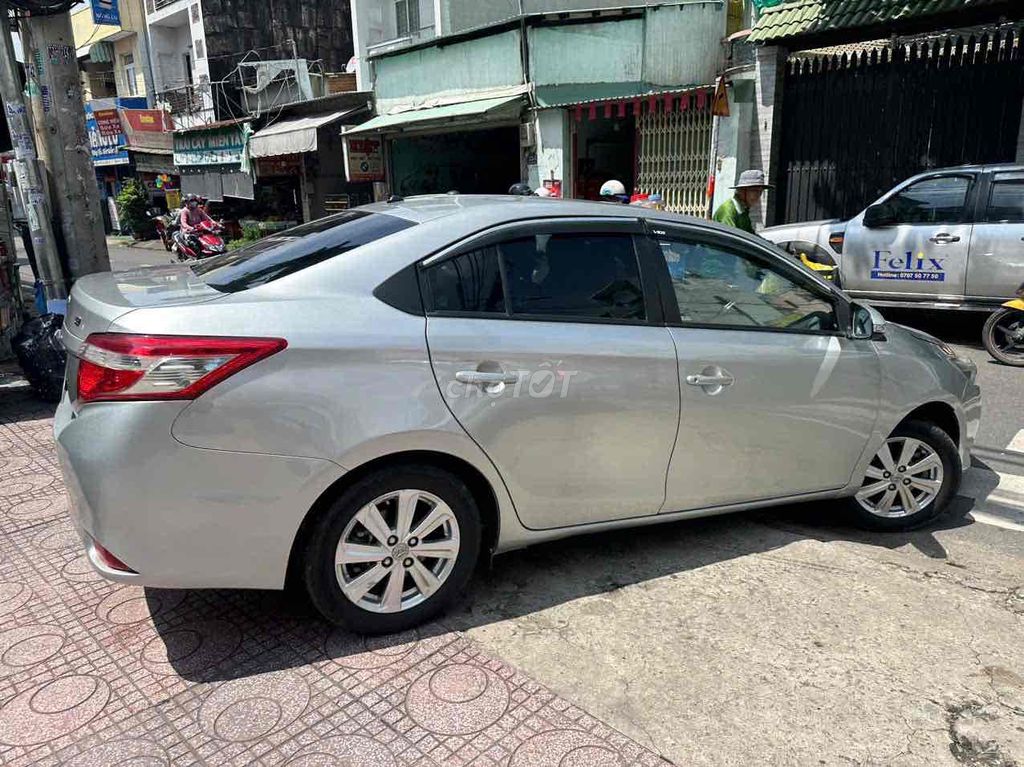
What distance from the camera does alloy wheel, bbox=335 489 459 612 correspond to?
9.29 feet

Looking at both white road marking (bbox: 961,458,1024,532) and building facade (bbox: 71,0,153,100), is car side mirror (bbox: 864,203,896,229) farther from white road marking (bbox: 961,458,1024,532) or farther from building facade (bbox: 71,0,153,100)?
building facade (bbox: 71,0,153,100)

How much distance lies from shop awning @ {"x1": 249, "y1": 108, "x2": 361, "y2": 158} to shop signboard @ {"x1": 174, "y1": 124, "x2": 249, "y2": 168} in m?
0.99

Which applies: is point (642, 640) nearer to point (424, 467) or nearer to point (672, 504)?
point (672, 504)

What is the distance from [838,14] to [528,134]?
5470 mm

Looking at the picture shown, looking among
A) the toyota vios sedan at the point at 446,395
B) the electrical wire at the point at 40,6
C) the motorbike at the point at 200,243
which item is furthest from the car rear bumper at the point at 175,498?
the motorbike at the point at 200,243

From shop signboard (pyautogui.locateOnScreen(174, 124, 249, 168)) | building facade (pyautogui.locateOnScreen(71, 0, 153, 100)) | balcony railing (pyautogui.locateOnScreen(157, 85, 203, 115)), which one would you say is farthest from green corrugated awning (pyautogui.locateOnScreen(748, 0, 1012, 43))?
building facade (pyautogui.locateOnScreen(71, 0, 153, 100))

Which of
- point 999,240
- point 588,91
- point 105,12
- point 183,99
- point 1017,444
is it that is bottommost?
point 1017,444

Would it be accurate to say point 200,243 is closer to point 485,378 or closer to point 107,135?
point 485,378

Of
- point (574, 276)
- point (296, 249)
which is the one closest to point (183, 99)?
point (296, 249)

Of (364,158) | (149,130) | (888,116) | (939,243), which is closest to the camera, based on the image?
(939,243)

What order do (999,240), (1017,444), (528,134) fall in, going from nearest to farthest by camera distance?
(1017,444) → (999,240) → (528,134)

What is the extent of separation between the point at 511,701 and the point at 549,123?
40.0ft

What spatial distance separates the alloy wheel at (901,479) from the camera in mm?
3893

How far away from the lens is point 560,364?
9.87 feet
